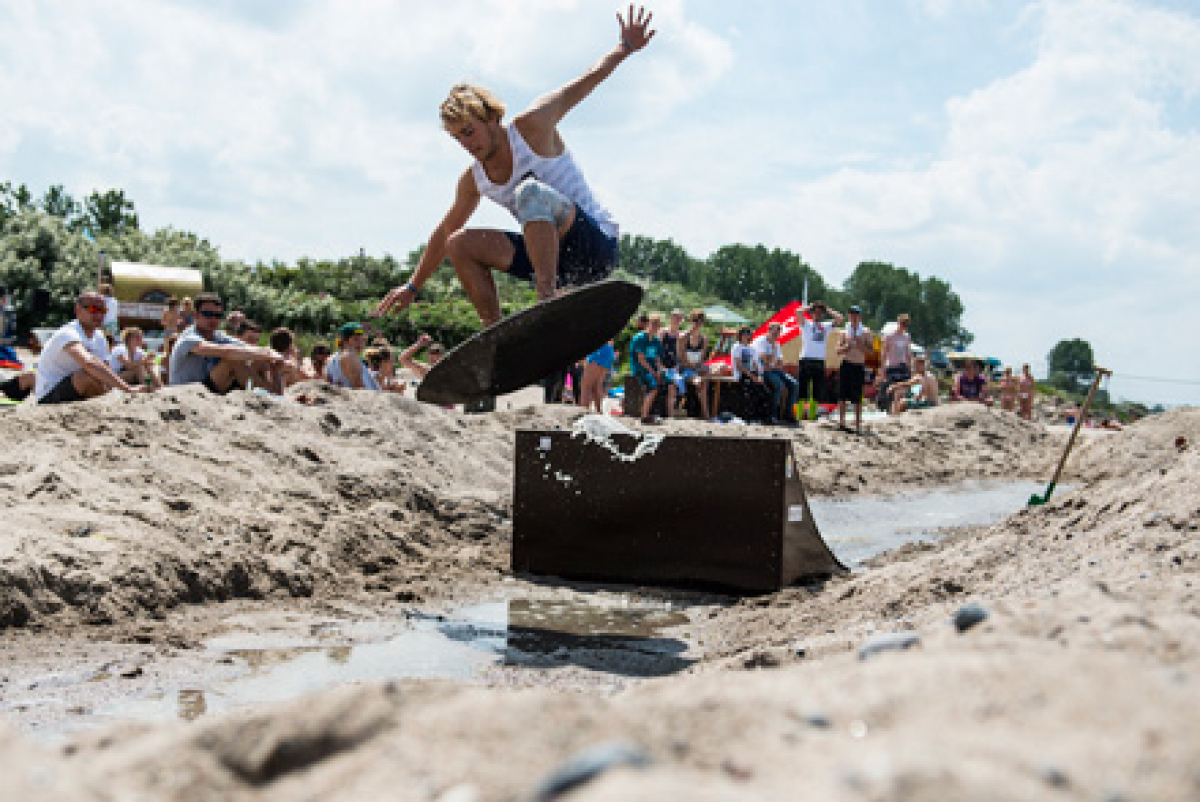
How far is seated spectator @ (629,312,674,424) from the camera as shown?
13.4 metres

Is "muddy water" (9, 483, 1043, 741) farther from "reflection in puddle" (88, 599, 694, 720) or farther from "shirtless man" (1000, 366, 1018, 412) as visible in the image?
"shirtless man" (1000, 366, 1018, 412)

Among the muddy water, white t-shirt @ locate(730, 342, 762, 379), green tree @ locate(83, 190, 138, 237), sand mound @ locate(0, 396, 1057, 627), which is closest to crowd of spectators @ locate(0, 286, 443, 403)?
sand mound @ locate(0, 396, 1057, 627)

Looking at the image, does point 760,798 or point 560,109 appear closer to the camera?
point 760,798

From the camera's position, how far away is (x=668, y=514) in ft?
21.2

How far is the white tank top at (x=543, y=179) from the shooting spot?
18.5 feet

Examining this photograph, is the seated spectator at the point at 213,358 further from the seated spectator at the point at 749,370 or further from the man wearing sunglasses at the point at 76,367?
the seated spectator at the point at 749,370

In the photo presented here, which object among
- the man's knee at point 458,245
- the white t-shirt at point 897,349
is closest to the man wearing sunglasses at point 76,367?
the man's knee at point 458,245

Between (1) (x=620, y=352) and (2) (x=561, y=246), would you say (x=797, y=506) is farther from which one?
(1) (x=620, y=352)

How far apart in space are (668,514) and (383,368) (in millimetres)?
6069

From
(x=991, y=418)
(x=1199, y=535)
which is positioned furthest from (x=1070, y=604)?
(x=991, y=418)

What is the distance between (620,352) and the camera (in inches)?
1112

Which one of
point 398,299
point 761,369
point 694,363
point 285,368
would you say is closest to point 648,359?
point 694,363

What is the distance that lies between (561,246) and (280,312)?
27342 millimetres

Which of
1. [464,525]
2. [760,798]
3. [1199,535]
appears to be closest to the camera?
[760,798]
